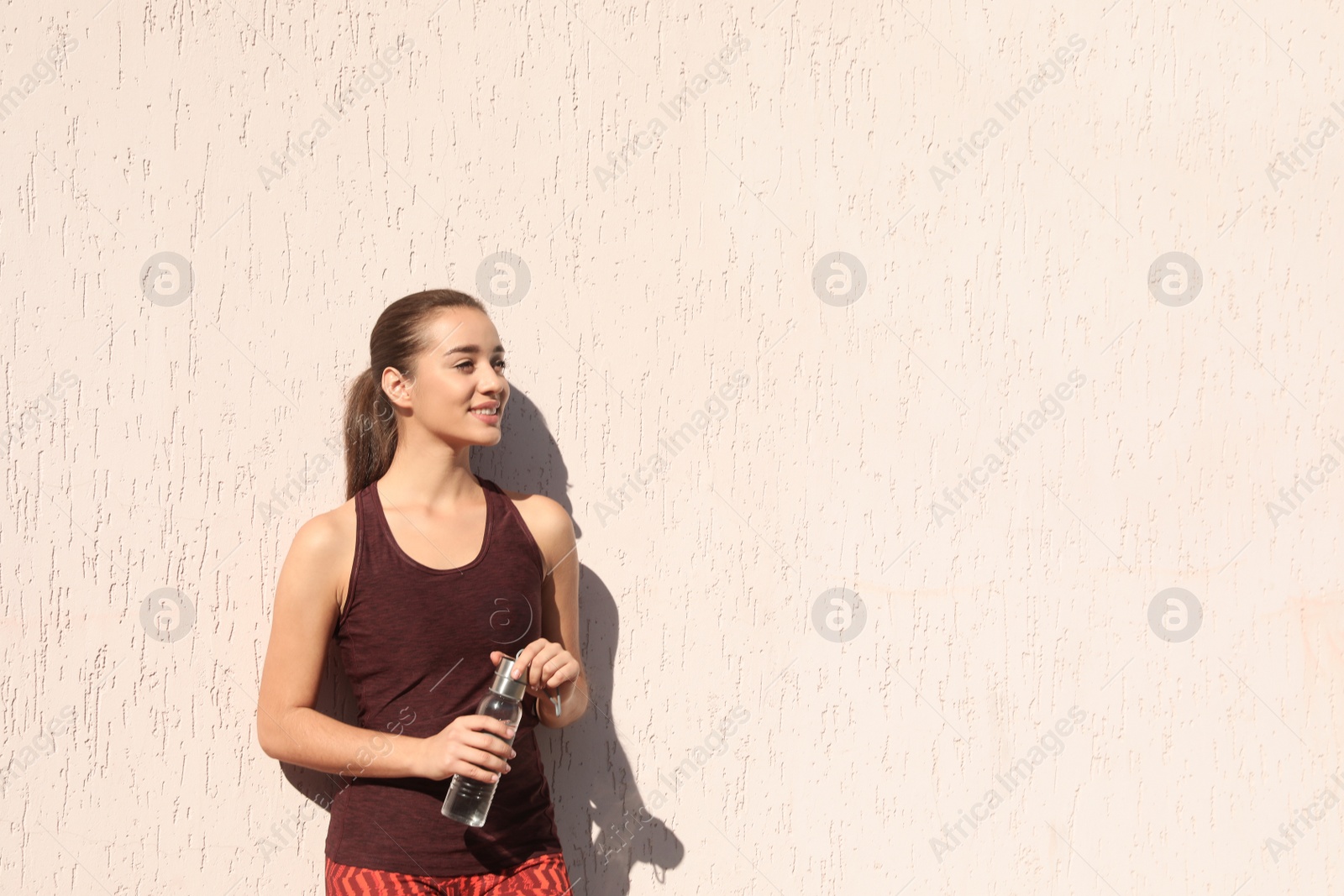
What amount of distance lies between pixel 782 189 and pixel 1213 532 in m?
1.47

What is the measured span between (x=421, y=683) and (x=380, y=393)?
68 centimetres

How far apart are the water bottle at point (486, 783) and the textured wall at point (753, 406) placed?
57cm

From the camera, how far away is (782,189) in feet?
8.92

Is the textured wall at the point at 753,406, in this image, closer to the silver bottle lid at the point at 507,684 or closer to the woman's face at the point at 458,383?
the woman's face at the point at 458,383

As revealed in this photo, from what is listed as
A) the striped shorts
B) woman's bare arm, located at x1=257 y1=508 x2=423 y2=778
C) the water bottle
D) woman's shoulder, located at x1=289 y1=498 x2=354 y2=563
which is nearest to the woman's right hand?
the water bottle

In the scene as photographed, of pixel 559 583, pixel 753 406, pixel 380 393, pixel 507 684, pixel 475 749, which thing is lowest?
pixel 475 749

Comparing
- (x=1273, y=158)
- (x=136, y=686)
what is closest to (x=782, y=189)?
(x=1273, y=158)

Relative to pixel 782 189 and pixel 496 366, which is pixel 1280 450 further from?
pixel 496 366

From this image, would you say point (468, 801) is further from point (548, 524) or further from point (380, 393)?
point (380, 393)

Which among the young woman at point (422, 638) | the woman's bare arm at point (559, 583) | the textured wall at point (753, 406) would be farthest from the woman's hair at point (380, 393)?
the woman's bare arm at point (559, 583)

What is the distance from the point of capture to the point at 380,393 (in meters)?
2.43

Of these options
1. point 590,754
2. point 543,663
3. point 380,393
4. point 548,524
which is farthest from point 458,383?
point 590,754

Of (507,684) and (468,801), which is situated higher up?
(507,684)

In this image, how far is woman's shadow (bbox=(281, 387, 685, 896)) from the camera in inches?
103
